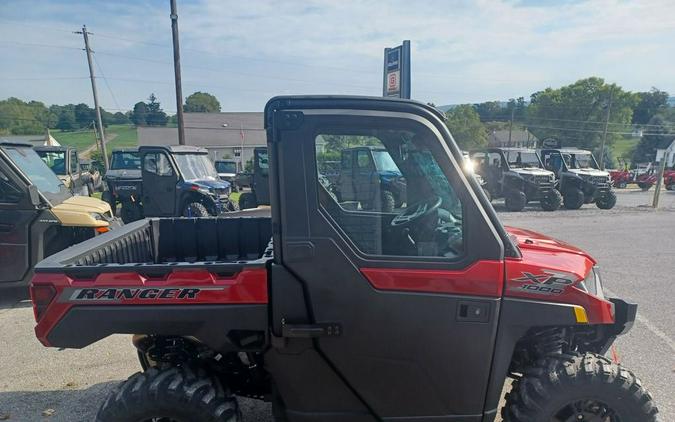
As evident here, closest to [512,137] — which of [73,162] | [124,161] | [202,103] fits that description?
[202,103]

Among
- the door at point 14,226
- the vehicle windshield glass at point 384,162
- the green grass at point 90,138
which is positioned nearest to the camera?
the vehicle windshield glass at point 384,162

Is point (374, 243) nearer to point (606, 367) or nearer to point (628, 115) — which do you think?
point (606, 367)

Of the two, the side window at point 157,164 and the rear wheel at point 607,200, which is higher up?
the side window at point 157,164

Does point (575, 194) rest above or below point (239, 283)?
Result: below

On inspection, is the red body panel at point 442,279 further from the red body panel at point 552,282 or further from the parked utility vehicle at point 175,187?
the parked utility vehicle at point 175,187

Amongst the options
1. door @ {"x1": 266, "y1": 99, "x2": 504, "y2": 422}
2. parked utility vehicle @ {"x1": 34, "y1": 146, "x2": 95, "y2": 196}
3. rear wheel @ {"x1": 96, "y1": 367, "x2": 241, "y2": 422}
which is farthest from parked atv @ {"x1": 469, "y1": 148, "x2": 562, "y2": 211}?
parked utility vehicle @ {"x1": 34, "y1": 146, "x2": 95, "y2": 196}

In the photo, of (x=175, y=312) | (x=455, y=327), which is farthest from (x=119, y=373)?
(x=455, y=327)

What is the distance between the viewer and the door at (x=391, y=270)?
212cm

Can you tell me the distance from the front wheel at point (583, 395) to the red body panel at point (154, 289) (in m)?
1.57

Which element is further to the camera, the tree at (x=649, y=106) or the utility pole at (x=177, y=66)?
the tree at (x=649, y=106)

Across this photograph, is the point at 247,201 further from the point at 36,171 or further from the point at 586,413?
the point at 586,413

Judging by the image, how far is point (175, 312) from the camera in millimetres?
2186

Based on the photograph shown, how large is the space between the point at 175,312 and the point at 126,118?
281ft

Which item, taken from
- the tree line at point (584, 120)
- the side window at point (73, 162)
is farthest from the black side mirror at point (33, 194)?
the tree line at point (584, 120)
